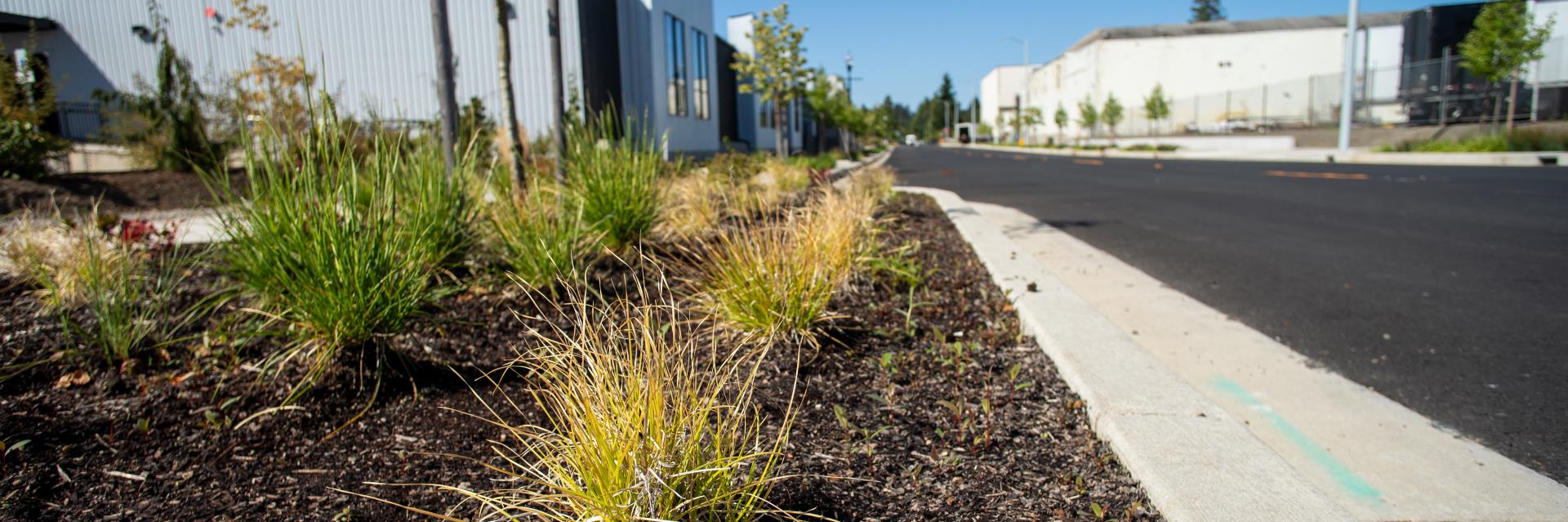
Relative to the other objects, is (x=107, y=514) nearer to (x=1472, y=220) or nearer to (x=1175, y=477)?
(x=1175, y=477)

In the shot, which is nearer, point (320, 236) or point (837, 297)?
point (320, 236)

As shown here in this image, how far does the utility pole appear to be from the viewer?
16.3 ft

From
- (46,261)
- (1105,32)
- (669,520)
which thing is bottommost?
(669,520)

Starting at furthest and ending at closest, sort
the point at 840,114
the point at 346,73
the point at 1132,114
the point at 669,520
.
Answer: the point at 1132,114, the point at 840,114, the point at 346,73, the point at 669,520

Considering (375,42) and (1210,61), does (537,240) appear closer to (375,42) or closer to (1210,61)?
(375,42)

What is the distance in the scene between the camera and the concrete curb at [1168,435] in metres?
2.01

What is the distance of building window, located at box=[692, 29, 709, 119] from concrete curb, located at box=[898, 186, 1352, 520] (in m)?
17.4

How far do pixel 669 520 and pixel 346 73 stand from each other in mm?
17722

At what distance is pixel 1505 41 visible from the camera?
2336 cm

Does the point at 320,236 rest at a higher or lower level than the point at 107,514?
higher

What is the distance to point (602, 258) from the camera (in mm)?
4438

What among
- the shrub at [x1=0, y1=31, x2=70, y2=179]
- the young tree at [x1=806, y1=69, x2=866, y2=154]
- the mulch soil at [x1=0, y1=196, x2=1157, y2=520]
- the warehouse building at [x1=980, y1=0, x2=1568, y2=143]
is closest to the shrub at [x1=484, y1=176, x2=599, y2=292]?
the mulch soil at [x1=0, y1=196, x2=1157, y2=520]

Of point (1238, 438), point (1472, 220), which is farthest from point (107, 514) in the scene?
point (1472, 220)

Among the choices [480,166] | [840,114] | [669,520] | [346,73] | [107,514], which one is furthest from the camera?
[840,114]
